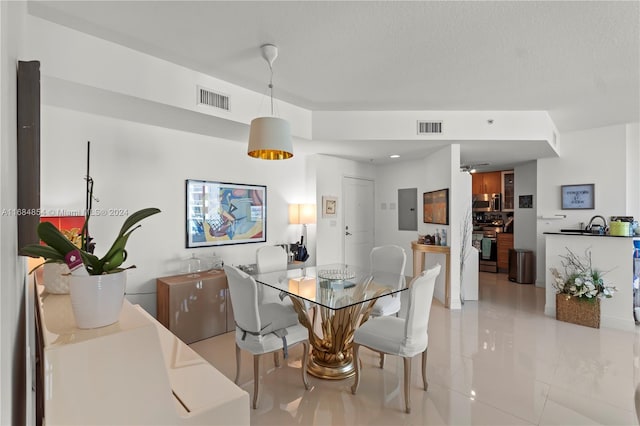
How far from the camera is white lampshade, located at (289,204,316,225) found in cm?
471

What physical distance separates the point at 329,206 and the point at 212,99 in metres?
2.77

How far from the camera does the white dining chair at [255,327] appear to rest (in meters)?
2.15

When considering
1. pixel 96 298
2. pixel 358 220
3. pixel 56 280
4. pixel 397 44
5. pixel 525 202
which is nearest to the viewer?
pixel 96 298

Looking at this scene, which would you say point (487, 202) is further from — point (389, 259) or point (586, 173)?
point (389, 259)

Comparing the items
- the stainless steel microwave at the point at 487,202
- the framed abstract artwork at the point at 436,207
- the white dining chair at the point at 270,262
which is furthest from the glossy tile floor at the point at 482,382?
the stainless steel microwave at the point at 487,202

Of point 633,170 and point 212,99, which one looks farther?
point 633,170

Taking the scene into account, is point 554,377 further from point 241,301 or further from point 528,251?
point 528,251

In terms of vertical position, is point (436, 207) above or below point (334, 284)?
above

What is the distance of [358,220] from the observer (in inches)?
239

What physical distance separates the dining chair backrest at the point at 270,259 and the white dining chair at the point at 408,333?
147 centimetres

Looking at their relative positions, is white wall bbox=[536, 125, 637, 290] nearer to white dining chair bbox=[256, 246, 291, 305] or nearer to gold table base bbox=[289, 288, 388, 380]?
gold table base bbox=[289, 288, 388, 380]

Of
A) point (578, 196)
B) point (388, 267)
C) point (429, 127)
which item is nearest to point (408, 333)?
point (388, 267)

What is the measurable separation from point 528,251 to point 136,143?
6.65m

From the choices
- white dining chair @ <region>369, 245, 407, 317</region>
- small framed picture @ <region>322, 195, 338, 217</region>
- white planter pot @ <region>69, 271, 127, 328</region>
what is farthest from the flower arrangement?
white planter pot @ <region>69, 271, 127, 328</region>
